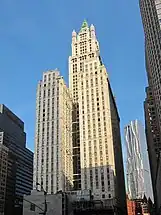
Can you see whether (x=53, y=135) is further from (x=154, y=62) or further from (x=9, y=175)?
(x=154, y=62)

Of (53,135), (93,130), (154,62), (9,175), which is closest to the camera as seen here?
(154,62)

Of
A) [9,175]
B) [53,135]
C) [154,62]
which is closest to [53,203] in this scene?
[53,135]

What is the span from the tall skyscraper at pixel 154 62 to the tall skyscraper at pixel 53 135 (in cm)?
4541

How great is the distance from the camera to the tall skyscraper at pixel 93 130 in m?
145

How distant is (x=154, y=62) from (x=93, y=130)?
221 feet

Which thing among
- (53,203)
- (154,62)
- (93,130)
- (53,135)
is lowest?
(53,203)

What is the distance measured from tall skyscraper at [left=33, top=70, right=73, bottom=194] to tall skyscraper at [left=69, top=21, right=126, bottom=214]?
7.40m

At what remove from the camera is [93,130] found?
158 m

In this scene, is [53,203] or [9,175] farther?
[9,175]

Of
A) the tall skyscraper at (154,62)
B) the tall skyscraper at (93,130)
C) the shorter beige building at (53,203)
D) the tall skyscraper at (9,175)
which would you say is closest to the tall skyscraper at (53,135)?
the tall skyscraper at (93,130)

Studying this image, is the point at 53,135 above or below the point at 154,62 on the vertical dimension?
below

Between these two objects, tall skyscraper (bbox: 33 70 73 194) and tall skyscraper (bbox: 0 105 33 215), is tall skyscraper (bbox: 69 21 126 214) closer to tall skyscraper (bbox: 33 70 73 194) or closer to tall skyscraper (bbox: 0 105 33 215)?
tall skyscraper (bbox: 33 70 73 194)

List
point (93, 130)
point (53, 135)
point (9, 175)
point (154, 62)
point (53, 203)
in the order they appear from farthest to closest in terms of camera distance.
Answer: point (9, 175)
point (93, 130)
point (53, 135)
point (53, 203)
point (154, 62)

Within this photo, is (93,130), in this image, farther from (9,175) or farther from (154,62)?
(154,62)
